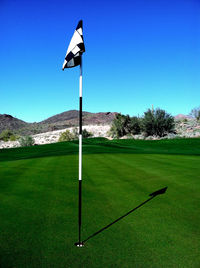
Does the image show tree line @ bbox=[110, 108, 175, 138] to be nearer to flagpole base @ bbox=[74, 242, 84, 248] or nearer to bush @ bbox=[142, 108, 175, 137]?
bush @ bbox=[142, 108, 175, 137]

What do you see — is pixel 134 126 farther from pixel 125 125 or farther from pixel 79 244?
pixel 79 244

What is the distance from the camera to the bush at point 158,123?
112 feet

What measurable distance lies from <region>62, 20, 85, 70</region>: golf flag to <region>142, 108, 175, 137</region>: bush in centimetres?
3118

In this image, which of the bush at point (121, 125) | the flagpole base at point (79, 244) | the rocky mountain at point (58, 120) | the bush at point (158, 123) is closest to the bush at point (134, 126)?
the bush at point (121, 125)

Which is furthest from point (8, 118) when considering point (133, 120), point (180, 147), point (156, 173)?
point (156, 173)

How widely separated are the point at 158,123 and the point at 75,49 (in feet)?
104

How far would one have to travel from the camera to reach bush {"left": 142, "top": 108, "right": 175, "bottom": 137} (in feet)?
112

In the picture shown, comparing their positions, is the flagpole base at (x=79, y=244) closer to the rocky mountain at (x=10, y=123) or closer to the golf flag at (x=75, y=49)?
the golf flag at (x=75, y=49)

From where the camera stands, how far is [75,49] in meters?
3.79

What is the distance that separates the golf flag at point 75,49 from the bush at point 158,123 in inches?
1227

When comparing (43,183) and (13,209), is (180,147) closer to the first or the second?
(43,183)

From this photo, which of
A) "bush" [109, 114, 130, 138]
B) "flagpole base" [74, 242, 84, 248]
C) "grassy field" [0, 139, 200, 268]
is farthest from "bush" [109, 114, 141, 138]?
"flagpole base" [74, 242, 84, 248]

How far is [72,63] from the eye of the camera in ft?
12.8

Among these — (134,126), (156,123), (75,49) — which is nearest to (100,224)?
(75,49)
